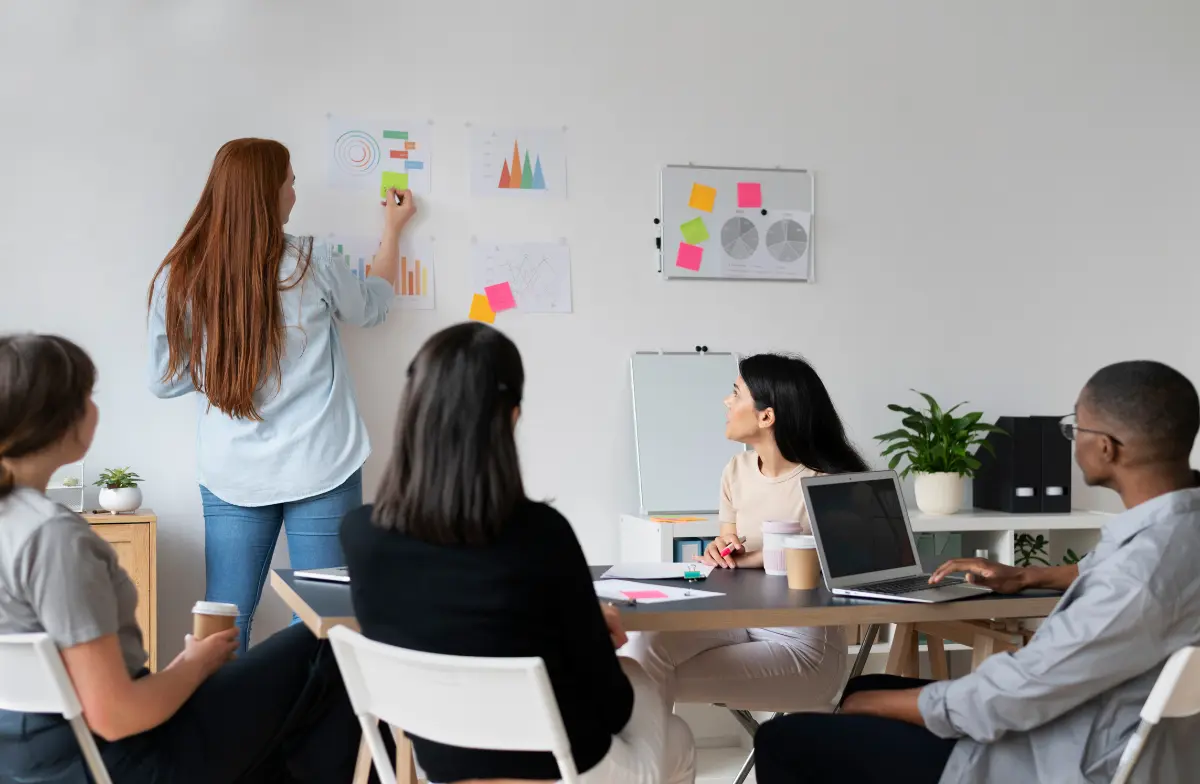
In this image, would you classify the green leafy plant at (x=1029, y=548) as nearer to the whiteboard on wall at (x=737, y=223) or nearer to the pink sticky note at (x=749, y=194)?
the whiteboard on wall at (x=737, y=223)

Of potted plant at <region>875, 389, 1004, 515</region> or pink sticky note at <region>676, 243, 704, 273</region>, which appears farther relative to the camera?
pink sticky note at <region>676, 243, 704, 273</region>

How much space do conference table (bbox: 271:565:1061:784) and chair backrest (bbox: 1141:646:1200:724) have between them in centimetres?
45

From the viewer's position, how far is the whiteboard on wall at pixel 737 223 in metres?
4.03

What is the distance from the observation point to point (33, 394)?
5.74ft

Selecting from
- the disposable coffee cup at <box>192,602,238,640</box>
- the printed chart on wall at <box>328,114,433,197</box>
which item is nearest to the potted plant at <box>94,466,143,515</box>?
the printed chart on wall at <box>328,114,433,197</box>

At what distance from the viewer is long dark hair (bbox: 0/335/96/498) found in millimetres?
1745

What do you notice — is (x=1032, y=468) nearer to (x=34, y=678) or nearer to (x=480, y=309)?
(x=480, y=309)

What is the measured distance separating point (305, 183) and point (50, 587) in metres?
2.26

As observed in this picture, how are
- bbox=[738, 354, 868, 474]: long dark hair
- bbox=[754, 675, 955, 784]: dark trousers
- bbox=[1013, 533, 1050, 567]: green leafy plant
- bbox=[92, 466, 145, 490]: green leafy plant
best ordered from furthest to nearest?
1. bbox=[1013, 533, 1050, 567]: green leafy plant
2. bbox=[92, 466, 145, 490]: green leafy plant
3. bbox=[738, 354, 868, 474]: long dark hair
4. bbox=[754, 675, 955, 784]: dark trousers

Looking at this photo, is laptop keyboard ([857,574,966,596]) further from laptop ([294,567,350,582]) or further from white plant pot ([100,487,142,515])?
white plant pot ([100,487,142,515])

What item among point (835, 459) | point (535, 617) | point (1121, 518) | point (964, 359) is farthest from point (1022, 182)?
point (535, 617)

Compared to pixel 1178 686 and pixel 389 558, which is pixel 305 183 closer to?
pixel 389 558

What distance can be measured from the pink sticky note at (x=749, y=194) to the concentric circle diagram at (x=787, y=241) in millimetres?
102

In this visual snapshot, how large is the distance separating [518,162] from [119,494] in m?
1.60
